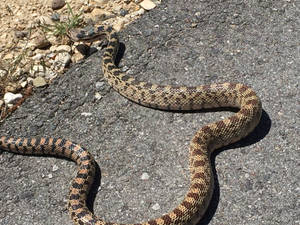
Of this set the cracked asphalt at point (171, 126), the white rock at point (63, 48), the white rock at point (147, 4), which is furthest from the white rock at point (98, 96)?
the white rock at point (147, 4)

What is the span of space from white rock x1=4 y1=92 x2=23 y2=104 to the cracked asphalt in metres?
0.24

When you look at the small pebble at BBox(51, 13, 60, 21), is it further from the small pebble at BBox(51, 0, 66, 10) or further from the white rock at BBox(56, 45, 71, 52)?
the white rock at BBox(56, 45, 71, 52)

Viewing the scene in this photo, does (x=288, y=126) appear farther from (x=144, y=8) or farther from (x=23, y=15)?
(x=23, y=15)

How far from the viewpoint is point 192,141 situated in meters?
→ 7.36

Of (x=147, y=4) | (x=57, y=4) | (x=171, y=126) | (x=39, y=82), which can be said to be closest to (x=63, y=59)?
(x=39, y=82)

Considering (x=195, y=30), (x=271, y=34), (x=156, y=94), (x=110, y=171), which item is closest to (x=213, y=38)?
(x=195, y=30)

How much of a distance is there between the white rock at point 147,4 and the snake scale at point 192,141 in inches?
49.3

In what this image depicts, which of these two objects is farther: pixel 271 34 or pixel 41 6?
pixel 41 6

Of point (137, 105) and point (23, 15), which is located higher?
point (23, 15)

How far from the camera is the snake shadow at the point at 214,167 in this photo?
6.59 meters

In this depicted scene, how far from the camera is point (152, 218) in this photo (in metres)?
6.59

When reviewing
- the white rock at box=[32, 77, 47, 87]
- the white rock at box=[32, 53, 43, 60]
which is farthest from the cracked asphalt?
the white rock at box=[32, 53, 43, 60]

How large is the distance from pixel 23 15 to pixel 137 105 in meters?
3.26

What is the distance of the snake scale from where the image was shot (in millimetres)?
6492
